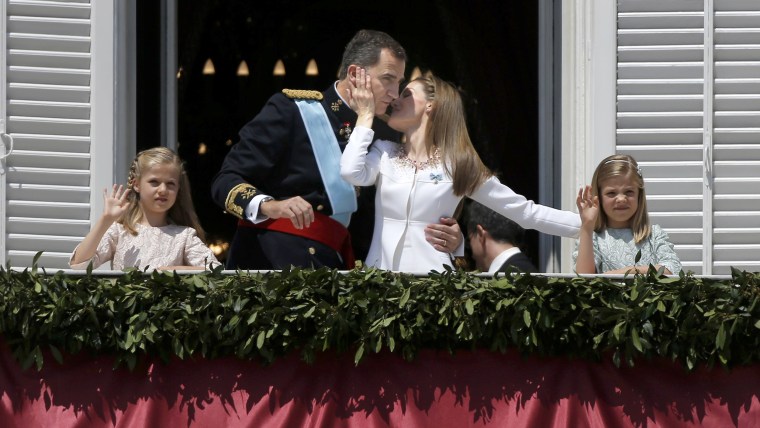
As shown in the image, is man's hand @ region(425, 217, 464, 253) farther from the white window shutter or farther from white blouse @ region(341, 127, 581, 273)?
the white window shutter

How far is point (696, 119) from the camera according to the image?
725 centimetres

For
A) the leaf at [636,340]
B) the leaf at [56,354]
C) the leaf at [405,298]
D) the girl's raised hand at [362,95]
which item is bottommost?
the leaf at [56,354]

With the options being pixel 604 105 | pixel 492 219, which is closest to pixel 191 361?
pixel 492 219

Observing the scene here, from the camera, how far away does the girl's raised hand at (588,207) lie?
21.1ft

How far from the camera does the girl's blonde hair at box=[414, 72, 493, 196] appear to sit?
21.6 ft

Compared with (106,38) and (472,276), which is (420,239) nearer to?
(472,276)

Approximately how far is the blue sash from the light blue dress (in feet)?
2.85

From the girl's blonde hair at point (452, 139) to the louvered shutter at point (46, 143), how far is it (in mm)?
1466

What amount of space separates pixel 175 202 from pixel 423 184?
95cm

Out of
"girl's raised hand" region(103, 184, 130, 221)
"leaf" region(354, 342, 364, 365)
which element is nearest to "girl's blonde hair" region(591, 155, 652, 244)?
"leaf" region(354, 342, 364, 365)

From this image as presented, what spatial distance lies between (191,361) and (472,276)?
97cm

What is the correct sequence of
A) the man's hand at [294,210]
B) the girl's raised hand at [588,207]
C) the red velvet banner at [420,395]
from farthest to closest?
the girl's raised hand at [588,207] → the man's hand at [294,210] → the red velvet banner at [420,395]

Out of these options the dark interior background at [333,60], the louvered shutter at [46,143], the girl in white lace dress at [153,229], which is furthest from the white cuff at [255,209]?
the dark interior background at [333,60]

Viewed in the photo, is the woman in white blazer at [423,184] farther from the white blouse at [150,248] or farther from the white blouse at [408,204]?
the white blouse at [150,248]
